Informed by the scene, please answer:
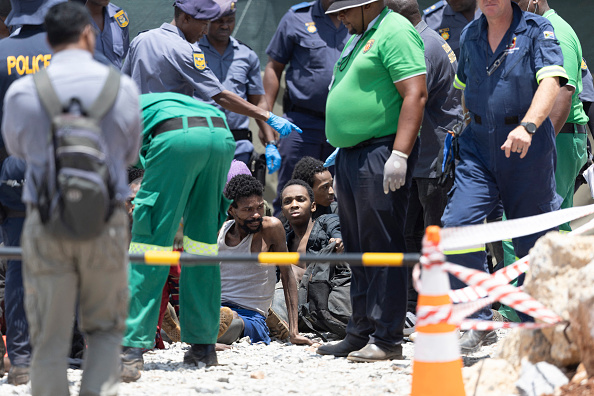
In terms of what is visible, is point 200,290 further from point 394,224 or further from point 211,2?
point 211,2

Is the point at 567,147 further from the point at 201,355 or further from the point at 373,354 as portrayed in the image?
the point at 201,355

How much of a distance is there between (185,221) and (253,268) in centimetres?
129

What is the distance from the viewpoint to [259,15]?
30.0 ft

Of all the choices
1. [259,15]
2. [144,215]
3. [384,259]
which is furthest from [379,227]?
[259,15]

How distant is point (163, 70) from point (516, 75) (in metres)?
2.08

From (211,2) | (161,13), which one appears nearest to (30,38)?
(211,2)

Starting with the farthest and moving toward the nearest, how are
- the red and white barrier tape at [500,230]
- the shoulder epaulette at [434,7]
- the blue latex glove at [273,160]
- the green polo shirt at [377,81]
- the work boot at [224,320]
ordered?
the shoulder epaulette at [434,7]
the blue latex glove at [273,160]
the work boot at [224,320]
the green polo shirt at [377,81]
the red and white barrier tape at [500,230]

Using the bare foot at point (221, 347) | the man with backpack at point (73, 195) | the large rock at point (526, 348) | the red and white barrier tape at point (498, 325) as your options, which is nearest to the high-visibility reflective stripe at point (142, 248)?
the bare foot at point (221, 347)

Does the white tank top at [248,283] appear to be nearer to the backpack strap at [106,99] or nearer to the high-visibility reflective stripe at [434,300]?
the high-visibility reflective stripe at [434,300]

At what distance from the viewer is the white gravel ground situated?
4.43 metres

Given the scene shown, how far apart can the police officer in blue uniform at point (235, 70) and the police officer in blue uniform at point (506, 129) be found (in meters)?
2.95

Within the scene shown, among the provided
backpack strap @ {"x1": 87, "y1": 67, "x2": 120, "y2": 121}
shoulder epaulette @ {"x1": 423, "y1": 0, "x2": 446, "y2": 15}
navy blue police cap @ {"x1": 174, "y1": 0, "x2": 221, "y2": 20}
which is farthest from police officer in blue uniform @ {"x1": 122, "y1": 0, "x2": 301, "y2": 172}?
shoulder epaulette @ {"x1": 423, "y1": 0, "x2": 446, "y2": 15}

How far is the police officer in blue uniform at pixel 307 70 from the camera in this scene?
802cm

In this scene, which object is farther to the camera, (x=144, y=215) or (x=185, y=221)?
(x=185, y=221)
